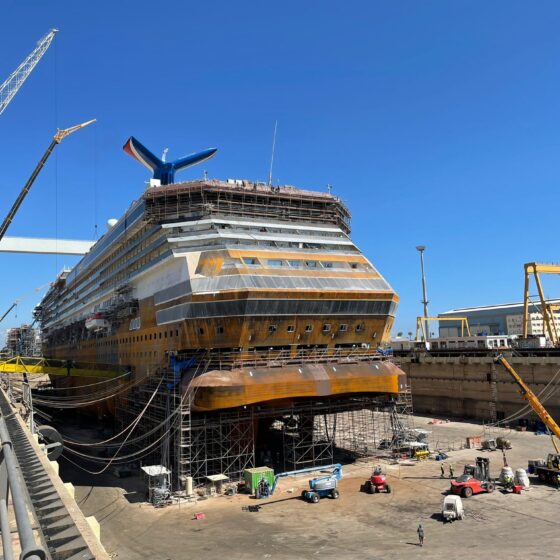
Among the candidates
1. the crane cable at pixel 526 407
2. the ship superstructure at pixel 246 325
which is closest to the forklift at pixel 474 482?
the ship superstructure at pixel 246 325

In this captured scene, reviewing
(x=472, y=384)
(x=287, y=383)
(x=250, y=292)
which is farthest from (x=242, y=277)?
(x=472, y=384)

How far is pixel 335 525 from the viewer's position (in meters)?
24.8

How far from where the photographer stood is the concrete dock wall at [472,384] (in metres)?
49.0

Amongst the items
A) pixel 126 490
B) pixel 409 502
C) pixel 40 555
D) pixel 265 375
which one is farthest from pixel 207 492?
pixel 40 555

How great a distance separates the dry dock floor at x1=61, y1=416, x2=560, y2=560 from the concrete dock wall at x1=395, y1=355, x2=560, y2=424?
1964 cm

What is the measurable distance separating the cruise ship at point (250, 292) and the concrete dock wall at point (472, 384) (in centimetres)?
2070

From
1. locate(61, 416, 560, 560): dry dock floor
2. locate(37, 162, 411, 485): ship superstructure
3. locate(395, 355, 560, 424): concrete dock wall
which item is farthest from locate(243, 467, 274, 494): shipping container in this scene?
locate(395, 355, 560, 424): concrete dock wall

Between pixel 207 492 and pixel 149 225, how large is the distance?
22.5 meters

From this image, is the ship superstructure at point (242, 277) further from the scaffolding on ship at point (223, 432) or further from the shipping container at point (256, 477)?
the shipping container at point (256, 477)

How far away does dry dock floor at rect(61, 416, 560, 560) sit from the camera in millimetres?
21234

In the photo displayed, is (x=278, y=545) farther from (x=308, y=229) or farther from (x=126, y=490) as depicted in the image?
(x=308, y=229)

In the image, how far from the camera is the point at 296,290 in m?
33.2

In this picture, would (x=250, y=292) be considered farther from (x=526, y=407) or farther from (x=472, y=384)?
(x=472, y=384)

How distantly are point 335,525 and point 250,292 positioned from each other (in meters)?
14.1
